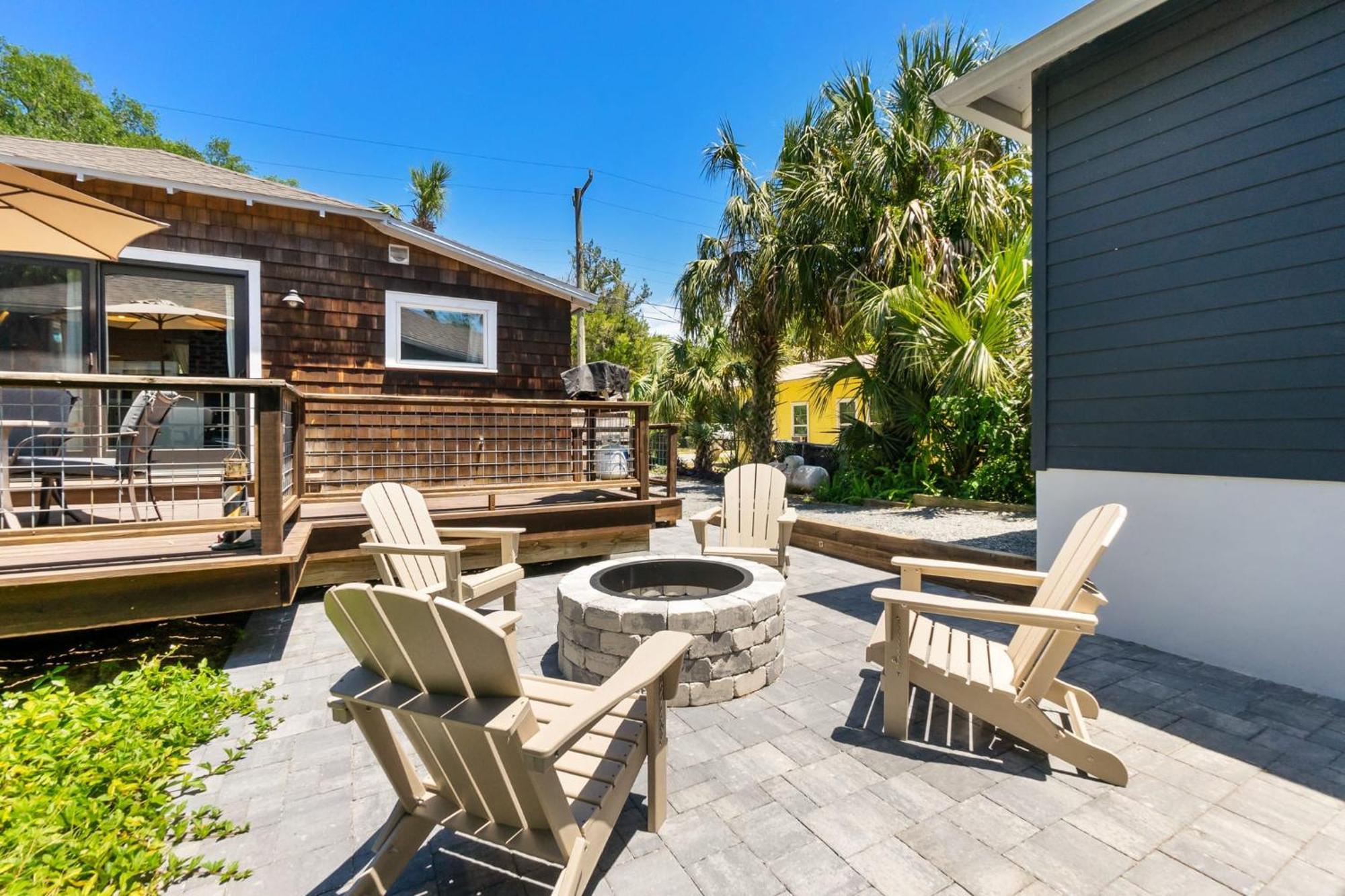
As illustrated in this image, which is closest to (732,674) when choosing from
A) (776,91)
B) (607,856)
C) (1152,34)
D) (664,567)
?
(664,567)

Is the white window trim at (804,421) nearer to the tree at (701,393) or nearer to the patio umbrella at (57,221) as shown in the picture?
the tree at (701,393)

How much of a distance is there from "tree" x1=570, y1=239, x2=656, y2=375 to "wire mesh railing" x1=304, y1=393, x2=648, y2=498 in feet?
50.6

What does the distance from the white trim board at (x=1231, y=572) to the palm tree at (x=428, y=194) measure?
2137 centimetres

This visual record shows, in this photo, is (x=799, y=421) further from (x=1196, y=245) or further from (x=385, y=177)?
(x=385, y=177)

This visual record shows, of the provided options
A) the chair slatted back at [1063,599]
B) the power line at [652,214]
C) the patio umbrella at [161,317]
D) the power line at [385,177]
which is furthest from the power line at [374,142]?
the chair slatted back at [1063,599]

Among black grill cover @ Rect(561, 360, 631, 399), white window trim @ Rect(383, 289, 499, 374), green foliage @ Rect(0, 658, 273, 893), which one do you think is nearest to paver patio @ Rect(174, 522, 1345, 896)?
green foliage @ Rect(0, 658, 273, 893)

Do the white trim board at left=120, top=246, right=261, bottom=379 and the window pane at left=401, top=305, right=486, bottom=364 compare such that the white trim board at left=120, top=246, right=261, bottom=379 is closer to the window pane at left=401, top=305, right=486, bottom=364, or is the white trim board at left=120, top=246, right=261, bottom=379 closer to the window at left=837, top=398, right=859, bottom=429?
the window pane at left=401, top=305, right=486, bottom=364

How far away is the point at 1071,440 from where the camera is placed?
4039 mm

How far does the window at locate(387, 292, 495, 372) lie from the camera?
22.6 ft

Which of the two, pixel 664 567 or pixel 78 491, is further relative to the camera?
pixel 78 491

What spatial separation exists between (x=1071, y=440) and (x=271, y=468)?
16.3 feet

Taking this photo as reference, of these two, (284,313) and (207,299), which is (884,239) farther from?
(207,299)

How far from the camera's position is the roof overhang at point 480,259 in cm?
671

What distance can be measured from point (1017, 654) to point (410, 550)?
117 inches
